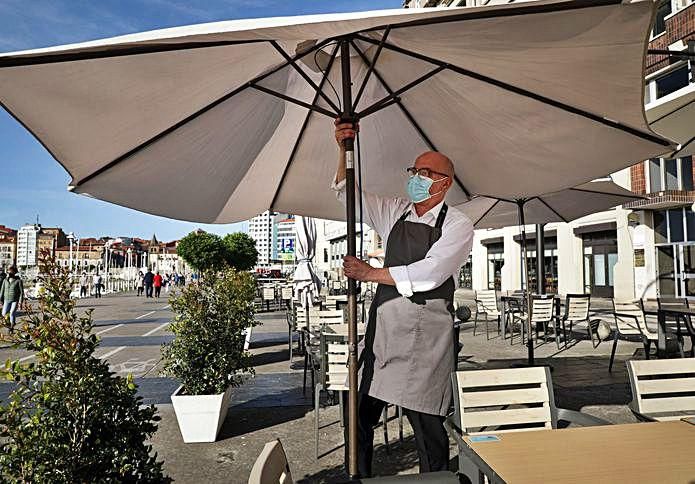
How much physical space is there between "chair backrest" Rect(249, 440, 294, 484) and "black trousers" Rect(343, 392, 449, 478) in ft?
4.04

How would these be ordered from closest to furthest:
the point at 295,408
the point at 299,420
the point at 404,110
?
the point at 404,110 < the point at 299,420 < the point at 295,408

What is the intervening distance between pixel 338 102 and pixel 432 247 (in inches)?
49.3

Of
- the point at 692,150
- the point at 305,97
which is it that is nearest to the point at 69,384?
the point at 305,97

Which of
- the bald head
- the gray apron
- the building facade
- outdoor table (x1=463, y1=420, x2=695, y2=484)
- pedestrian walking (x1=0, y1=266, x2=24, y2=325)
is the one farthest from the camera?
the building facade

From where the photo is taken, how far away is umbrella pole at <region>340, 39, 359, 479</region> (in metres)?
2.54

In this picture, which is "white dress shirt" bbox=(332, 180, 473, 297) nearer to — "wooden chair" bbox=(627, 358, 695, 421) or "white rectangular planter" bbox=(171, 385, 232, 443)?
"wooden chair" bbox=(627, 358, 695, 421)

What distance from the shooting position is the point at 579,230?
24312mm

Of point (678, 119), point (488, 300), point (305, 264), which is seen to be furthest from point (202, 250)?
point (678, 119)

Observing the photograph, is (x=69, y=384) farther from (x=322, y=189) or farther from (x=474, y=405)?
(x=322, y=189)

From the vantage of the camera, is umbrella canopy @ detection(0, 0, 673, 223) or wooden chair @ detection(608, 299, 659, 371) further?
wooden chair @ detection(608, 299, 659, 371)

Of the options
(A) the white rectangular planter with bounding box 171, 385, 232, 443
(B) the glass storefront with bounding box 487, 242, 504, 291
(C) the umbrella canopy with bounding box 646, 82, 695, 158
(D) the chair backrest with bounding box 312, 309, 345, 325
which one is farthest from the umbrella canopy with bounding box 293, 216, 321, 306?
(B) the glass storefront with bounding box 487, 242, 504, 291

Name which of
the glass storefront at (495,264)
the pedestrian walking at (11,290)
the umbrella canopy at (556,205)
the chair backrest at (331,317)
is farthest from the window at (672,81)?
the pedestrian walking at (11,290)

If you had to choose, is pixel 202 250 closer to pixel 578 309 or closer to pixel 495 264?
pixel 495 264

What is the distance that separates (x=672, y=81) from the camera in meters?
19.1
